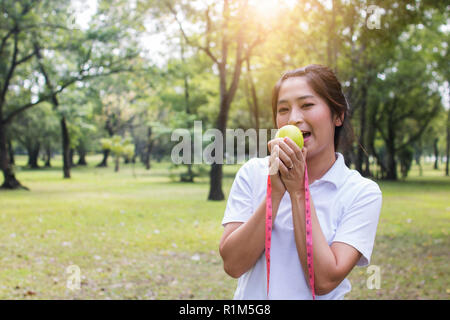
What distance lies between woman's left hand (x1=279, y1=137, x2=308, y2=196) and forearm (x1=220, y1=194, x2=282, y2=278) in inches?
3.1

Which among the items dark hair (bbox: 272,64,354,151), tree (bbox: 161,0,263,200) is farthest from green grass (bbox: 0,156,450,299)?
dark hair (bbox: 272,64,354,151)

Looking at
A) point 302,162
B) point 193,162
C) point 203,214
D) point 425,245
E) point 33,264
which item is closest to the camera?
point 302,162

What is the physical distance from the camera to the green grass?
617 centimetres

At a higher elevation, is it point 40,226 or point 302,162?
point 302,162

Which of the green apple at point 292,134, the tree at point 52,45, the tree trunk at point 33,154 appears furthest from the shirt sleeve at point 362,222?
the tree trunk at point 33,154

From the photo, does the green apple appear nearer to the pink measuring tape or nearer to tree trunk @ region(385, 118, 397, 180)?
the pink measuring tape

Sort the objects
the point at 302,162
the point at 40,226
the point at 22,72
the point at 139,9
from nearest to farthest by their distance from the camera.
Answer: the point at 302,162 → the point at 40,226 → the point at 139,9 → the point at 22,72

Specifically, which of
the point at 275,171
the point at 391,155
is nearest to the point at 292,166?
the point at 275,171

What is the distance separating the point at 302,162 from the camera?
1585 millimetres

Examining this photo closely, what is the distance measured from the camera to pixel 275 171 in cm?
161
